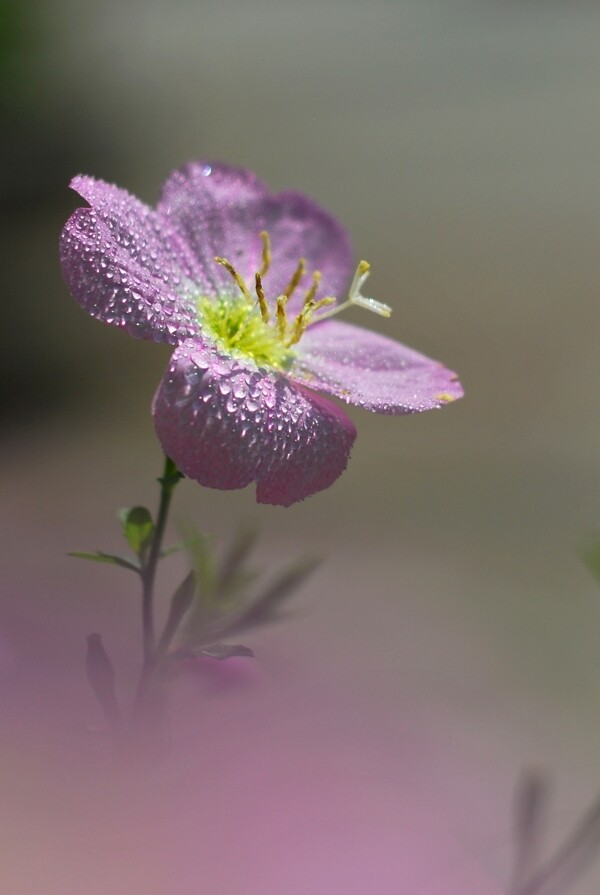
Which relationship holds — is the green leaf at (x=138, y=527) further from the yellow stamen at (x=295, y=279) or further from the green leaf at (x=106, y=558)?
the yellow stamen at (x=295, y=279)

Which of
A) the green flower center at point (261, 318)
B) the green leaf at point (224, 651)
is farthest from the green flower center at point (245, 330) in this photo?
the green leaf at point (224, 651)

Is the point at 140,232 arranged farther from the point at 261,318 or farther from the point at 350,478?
the point at 350,478

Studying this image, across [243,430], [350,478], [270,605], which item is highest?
[243,430]

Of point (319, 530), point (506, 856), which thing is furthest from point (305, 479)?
point (319, 530)

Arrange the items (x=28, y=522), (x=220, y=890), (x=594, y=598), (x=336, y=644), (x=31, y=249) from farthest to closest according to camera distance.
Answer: (x=31, y=249)
(x=594, y=598)
(x=28, y=522)
(x=336, y=644)
(x=220, y=890)

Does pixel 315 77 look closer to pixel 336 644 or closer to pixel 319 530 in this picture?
pixel 319 530

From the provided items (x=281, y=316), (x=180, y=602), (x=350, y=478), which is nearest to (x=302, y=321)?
(x=281, y=316)
